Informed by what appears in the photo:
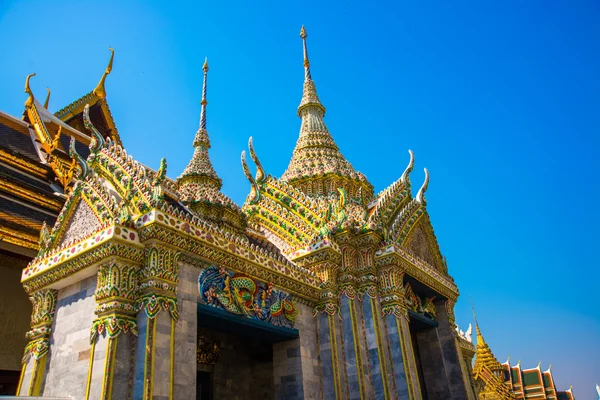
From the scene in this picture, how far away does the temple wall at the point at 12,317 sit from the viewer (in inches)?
374

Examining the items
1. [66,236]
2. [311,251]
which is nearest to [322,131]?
[311,251]

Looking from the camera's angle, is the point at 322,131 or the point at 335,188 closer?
the point at 335,188

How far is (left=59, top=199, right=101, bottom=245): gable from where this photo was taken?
7.73 meters

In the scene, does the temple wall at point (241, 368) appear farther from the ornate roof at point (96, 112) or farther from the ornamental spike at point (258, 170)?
the ornate roof at point (96, 112)

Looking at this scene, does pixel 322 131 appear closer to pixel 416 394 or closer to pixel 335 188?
pixel 335 188

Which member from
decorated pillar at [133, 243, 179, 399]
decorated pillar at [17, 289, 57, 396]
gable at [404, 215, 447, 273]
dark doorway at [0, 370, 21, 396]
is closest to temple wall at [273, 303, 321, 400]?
decorated pillar at [133, 243, 179, 399]

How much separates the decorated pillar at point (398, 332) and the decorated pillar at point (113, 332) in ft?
17.5

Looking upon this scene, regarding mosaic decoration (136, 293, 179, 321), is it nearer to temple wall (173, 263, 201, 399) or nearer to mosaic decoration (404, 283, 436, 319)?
temple wall (173, 263, 201, 399)

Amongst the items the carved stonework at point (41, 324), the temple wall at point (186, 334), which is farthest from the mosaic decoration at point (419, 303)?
the carved stonework at point (41, 324)

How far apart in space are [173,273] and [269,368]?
4.52 metres

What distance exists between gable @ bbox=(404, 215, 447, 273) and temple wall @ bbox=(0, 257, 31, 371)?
8.36m

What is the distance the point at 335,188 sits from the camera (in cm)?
1373

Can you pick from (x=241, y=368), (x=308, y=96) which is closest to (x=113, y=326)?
(x=241, y=368)

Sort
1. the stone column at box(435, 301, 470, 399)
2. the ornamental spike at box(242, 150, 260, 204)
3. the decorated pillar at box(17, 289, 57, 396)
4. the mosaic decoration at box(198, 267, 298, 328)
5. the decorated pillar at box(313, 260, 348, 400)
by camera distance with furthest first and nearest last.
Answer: the ornamental spike at box(242, 150, 260, 204) → the stone column at box(435, 301, 470, 399) → the decorated pillar at box(313, 260, 348, 400) → the mosaic decoration at box(198, 267, 298, 328) → the decorated pillar at box(17, 289, 57, 396)
